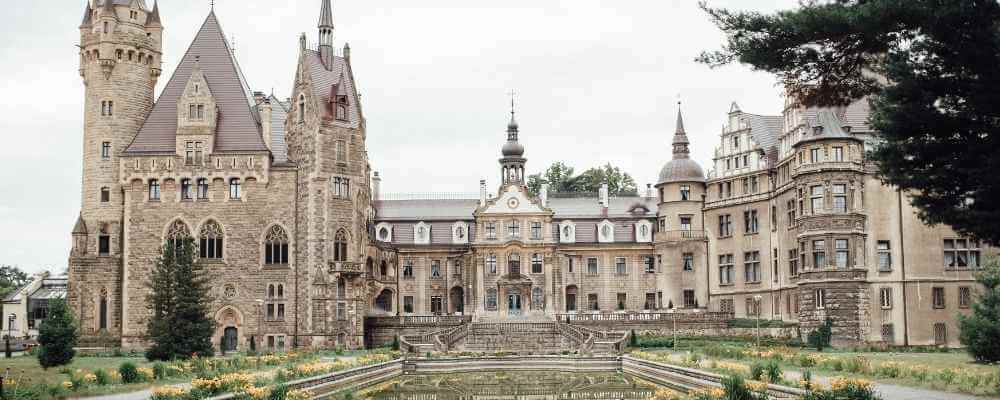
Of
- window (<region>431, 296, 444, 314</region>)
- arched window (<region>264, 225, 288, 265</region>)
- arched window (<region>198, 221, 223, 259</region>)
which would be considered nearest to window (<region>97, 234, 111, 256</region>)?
arched window (<region>198, 221, 223, 259</region>)

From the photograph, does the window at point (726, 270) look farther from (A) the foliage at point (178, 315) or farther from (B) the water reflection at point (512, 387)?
(A) the foliage at point (178, 315)

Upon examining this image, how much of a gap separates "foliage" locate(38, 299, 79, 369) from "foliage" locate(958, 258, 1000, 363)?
32.3 metres

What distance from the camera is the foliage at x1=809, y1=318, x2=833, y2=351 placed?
50656mm

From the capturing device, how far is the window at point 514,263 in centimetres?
6944

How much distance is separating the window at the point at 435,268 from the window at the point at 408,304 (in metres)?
2.25

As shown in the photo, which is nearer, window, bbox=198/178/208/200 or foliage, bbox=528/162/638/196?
window, bbox=198/178/208/200

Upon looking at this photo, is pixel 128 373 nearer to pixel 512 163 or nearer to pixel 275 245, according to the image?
pixel 275 245

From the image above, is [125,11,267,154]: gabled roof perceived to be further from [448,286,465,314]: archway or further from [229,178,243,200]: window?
[448,286,465,314]: archway

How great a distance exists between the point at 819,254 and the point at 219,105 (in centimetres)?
3533

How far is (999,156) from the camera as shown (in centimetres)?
2138

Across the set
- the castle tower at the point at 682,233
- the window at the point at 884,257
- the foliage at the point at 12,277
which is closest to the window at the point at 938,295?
the window at the point at 884,257

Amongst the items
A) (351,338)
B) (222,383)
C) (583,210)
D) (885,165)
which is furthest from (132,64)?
(885,165)

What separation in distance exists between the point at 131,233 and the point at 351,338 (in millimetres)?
14198

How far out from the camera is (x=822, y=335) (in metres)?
51.0
